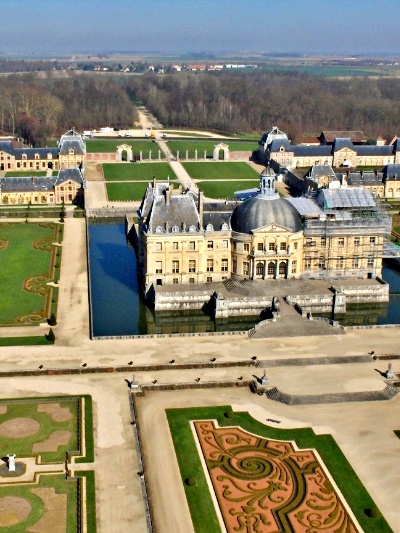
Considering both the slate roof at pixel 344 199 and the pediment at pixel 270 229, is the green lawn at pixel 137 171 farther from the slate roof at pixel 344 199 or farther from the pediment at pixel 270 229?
the pediment at pixel 270 229

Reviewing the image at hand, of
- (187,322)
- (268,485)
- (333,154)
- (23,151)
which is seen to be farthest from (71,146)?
(268,485)

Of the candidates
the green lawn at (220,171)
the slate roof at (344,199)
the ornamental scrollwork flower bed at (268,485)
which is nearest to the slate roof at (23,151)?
the green lawn at (220,171)

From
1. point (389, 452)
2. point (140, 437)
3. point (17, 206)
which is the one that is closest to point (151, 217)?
point (140, 437)

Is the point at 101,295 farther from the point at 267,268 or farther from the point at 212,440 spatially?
the point at 212,440

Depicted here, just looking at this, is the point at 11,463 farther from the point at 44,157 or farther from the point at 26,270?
the point at 44,157

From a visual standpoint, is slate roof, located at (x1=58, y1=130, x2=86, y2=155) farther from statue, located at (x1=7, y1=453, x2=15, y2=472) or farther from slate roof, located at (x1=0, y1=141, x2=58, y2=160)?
statue, located at (x1=7, y1=453, x2=15, y2=472)
